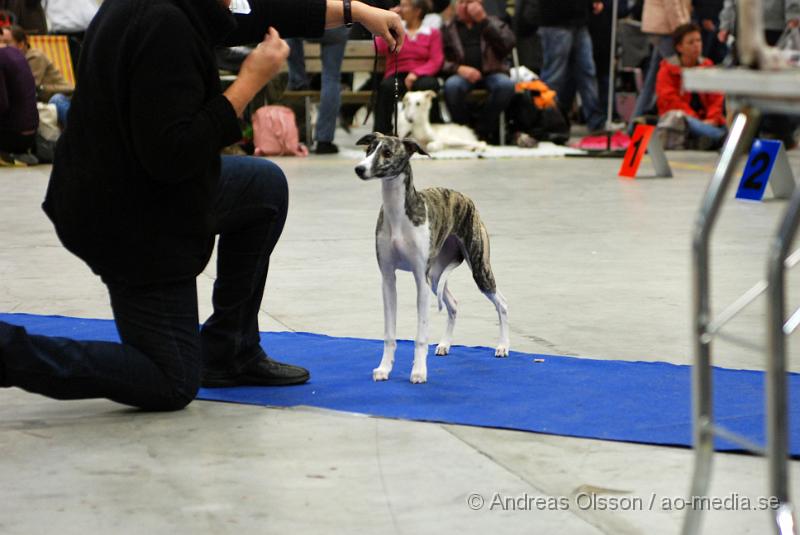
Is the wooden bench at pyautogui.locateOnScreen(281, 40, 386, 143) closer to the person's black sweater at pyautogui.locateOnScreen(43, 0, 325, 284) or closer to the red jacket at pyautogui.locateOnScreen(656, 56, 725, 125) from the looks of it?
the red jacket at pyautogui.locateOnScreen(656, 56, 725, 125)

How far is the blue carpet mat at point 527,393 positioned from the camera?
297 centimetres

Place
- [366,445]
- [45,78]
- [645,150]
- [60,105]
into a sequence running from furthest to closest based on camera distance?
[45,78], [60,105], [645,150], [366,445]

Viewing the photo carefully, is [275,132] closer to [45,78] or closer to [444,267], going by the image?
[45,78]

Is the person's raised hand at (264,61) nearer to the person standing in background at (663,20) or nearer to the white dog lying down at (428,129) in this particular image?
the white dog lying down at (428,129)

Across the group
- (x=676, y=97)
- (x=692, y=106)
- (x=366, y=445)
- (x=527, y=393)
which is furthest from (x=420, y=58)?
(x=366, y=445)

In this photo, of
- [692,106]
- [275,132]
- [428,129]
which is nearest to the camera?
[275,132]

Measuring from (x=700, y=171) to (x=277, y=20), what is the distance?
656cm

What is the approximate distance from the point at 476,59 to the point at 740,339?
10040 millimetres

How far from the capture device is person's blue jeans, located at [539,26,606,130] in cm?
1215

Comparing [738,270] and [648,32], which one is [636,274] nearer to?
[738,270]

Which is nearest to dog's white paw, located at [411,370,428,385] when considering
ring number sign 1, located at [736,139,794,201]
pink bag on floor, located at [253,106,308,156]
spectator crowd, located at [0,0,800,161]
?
ring number sign 1, located at [736,139,794,201]

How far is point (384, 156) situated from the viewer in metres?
3.35

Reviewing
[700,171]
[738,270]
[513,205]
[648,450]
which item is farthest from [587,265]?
[700,171]

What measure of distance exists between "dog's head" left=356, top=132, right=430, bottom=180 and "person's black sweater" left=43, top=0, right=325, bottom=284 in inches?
16.0
